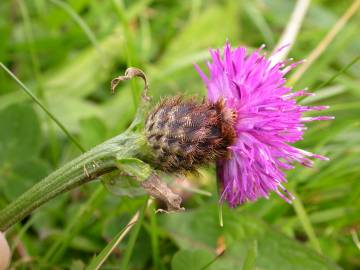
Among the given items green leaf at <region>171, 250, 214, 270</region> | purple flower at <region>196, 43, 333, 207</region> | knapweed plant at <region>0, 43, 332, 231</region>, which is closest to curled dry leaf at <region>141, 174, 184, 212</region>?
knapweed plant at <region>0, 43, 332, 231</region>

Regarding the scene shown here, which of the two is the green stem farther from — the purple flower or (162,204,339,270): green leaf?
(162,204,339,270): green leaf

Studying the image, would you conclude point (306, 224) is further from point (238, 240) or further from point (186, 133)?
point (186, 133)

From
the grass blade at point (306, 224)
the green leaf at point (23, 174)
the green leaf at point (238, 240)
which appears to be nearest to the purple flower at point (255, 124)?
the green leaf at point (238, 240)

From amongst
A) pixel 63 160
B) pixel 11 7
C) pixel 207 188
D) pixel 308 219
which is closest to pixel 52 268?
pixel 63 160

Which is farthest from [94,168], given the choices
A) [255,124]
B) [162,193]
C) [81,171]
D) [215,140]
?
[255,124]

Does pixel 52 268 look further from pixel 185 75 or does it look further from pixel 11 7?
pixel 11 7

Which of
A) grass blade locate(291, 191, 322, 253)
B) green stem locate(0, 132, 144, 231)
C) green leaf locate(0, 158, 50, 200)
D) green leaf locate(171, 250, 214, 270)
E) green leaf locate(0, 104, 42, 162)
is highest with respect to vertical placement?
green leaf locate(0, 104, 42, 162)

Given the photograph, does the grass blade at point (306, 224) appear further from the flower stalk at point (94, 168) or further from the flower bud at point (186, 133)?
the flower stalk at point (94, 168)
